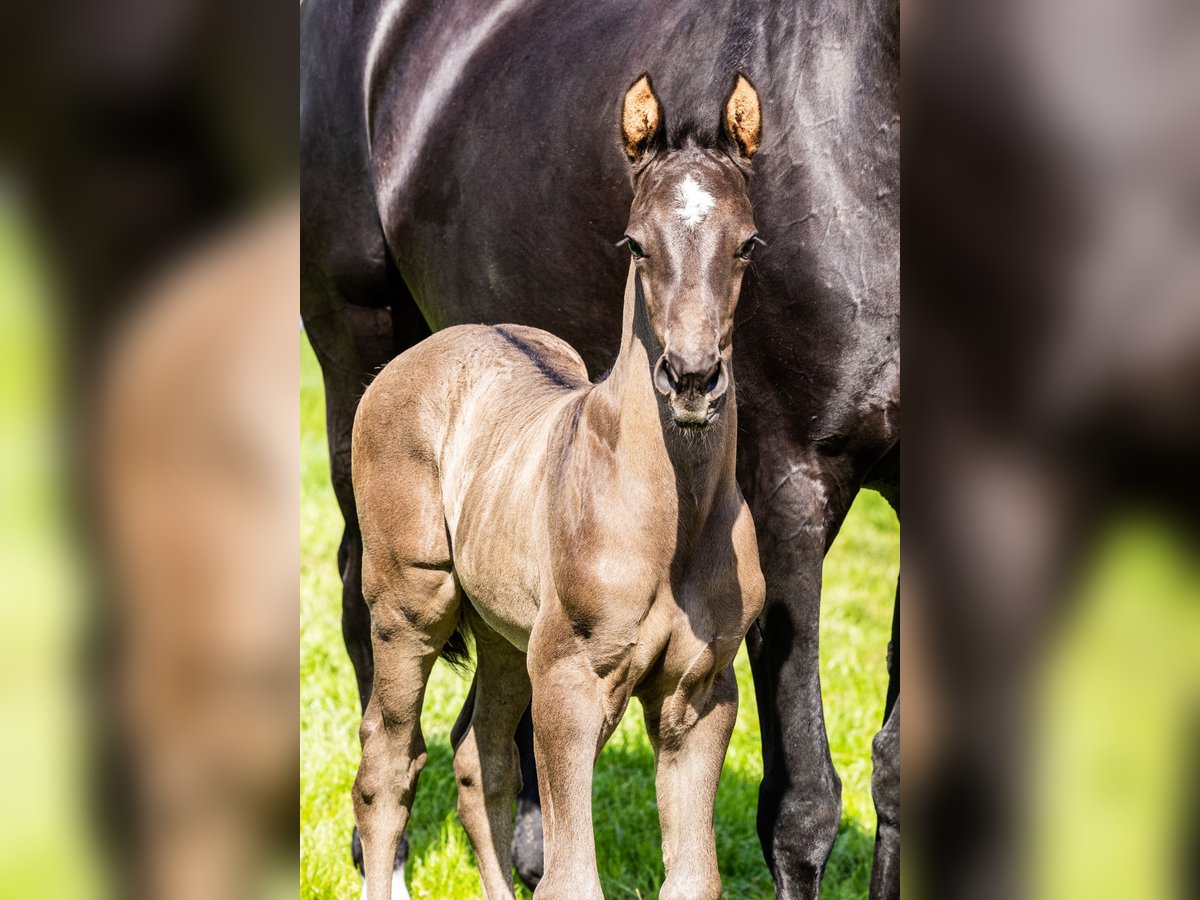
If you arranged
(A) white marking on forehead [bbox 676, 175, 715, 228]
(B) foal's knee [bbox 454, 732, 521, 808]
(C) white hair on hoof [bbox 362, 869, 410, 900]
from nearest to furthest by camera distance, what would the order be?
(A) white marking on forehead [bbox 676, 175, 715, 228] < (B) foal's knee [bbox 454, 732, 521, 808] < (C) white hair on hoof [bbox 362, 869, 410, 900]

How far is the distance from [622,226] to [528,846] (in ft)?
6.42

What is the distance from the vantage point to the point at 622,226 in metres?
3.38

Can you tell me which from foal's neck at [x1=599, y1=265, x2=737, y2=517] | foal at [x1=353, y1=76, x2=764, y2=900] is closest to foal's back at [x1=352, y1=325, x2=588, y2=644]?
foal at [x1=353, y1=76, x2=764, y2=900]

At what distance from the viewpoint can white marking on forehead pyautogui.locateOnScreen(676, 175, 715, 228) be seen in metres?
2.29

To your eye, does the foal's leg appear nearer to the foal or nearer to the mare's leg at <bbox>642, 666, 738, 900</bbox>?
the foal

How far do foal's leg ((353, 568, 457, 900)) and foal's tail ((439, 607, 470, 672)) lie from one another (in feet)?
0.22
